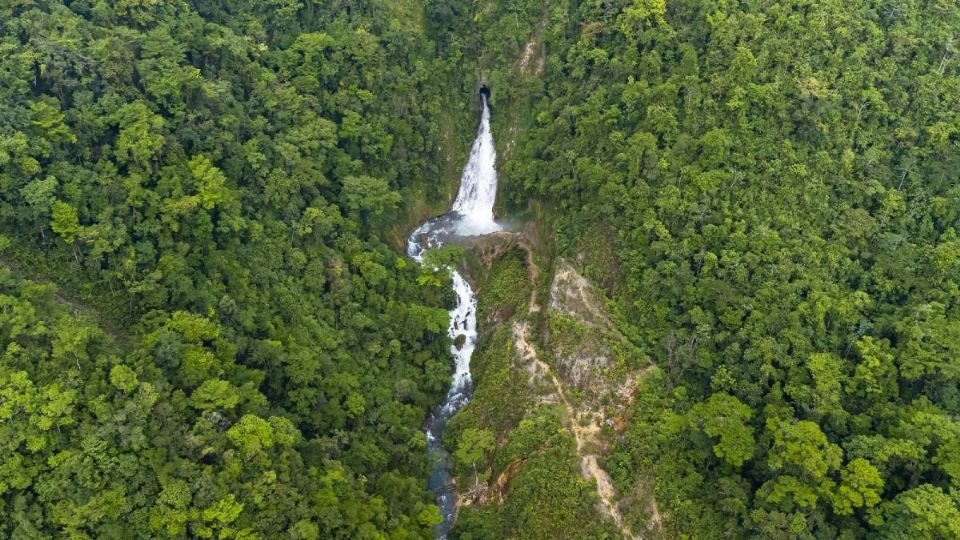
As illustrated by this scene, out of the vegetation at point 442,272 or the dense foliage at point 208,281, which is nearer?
the dense foliage at point 208,281

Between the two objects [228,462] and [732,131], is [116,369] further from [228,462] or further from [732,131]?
[732,131]

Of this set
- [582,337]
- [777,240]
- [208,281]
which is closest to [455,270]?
[582,337]

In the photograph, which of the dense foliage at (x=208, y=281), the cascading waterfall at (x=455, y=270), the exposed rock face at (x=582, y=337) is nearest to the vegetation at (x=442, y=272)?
the dense foliage at (x=208, y=281)

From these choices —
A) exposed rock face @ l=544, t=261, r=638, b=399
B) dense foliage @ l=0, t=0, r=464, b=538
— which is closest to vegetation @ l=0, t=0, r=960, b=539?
dense foliage @ l=0, t=0, r=464, b=538

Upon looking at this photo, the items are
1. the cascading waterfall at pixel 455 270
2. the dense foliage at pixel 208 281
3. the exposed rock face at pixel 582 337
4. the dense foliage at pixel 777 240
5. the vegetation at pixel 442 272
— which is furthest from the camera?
the cascading waterfall at pixel 455 270

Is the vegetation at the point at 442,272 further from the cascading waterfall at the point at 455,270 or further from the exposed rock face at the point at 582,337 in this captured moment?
the cascading waterfall at the point at 455,270

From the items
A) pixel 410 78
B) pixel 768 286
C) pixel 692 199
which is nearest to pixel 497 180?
pixel 410 78

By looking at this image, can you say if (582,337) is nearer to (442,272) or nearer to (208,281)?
(442,272)
